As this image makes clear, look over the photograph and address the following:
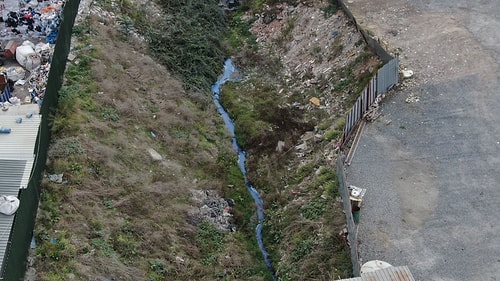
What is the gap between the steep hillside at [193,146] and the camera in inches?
677

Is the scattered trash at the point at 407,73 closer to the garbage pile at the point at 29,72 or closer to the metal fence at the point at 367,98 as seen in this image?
the metal fence at the point at 367,98

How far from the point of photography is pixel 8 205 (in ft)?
49.1

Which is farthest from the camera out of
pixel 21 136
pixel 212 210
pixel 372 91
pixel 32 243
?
pixel 372 91

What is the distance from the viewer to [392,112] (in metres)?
20.4

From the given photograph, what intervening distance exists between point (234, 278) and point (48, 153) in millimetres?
7395

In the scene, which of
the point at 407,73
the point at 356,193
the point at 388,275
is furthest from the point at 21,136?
the point at 407,73

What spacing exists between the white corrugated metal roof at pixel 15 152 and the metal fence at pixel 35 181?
151mm

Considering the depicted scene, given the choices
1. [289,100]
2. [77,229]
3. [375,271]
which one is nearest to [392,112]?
[289,100]

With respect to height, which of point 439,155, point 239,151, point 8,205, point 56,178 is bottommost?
point 239,151

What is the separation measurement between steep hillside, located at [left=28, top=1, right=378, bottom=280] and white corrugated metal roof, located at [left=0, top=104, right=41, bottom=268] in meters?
1.07

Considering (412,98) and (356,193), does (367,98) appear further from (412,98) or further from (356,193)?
(356,193)

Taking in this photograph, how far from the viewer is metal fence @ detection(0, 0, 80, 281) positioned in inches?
573

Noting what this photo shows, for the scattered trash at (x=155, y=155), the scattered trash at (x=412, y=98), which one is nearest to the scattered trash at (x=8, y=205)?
the scattered trash at (x=155, y=155)

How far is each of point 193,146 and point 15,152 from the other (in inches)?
288
